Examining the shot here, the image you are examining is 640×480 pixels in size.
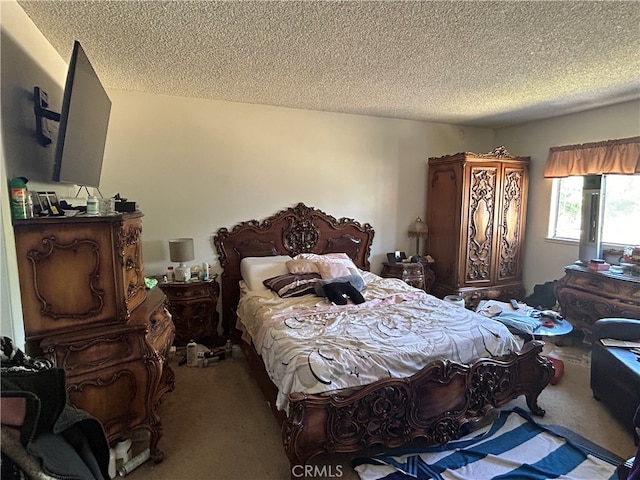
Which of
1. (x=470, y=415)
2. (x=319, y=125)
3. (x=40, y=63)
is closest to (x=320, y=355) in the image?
(x=470, y=415)

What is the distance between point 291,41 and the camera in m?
2.22

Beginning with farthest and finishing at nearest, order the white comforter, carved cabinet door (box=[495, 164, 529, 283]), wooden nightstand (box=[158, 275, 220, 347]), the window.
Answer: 1. carved cabinet door (box=[495, 164, 529, 283])
2. the window
3. wooden nightstand (box=[158, 275, 220, 347])
4. the white comforter

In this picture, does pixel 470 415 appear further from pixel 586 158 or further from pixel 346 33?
pixel 586 158

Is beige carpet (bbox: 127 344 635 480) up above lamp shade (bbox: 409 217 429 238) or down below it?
below

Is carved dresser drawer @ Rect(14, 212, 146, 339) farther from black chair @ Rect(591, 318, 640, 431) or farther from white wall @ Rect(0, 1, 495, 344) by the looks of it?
black chair @ Rect(591, 318, 640, 431)

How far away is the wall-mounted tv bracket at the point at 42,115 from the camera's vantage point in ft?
6.45

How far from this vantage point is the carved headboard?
3.77 m

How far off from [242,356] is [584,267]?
3597 mm

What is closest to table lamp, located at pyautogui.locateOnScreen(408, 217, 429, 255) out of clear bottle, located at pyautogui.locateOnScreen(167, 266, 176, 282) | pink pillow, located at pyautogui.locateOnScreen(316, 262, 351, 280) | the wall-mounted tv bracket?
pink pillow, located at pyautogui.locateOnScreen(316, 262, 351, 280)

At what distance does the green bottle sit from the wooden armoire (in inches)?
157

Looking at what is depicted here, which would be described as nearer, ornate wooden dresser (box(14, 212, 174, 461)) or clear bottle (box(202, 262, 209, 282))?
ornate wooden dresser (box(14, 212, 174, 461))

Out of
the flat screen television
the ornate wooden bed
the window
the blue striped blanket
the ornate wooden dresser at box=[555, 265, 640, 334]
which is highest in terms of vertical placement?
the flat screen television

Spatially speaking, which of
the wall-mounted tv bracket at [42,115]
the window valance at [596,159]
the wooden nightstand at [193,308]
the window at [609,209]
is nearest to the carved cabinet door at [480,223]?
the window valance at [596,159]

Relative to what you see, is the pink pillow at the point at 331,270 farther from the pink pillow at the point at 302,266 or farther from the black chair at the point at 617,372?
the black chair at the point at 617,372
